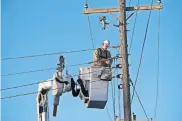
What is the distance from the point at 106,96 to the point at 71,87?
0.95 metres

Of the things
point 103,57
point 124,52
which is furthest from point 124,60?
point 103,57

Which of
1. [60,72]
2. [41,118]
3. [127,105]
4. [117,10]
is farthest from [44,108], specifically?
[117,10]

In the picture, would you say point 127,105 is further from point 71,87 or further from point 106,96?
point 71,87

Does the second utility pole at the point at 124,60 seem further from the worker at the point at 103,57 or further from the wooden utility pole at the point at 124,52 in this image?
the worker at the point at 103,57

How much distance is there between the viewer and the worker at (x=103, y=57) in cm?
1428

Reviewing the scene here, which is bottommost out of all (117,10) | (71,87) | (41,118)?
(41,118)

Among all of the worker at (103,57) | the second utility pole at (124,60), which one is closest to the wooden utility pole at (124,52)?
the second utility pole at (124,60)

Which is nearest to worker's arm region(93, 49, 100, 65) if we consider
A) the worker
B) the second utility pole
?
the worker

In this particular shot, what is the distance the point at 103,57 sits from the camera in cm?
1433

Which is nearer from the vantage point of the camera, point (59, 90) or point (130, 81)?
point (59, 90)

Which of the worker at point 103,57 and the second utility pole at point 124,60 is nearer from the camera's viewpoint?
the second utility pole at point 124,60

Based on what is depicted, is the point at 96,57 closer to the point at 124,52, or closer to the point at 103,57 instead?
the point at 103,57

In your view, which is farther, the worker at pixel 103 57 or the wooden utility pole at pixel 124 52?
the worker at pixel 103 57

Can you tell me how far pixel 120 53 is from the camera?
14375 millimetres
